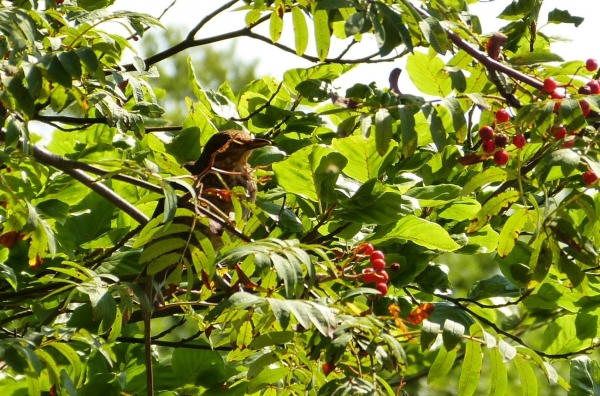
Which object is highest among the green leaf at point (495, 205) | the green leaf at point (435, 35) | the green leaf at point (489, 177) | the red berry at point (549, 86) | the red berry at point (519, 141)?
the green leaf at point (435, 35)

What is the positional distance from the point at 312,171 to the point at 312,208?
A: 0.81ft

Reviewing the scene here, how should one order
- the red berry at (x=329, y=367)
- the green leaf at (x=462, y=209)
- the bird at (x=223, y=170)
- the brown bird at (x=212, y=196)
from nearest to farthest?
1. the red berry at (x=329, y=367)
2. the brown bird at (x=212, y=196)
3. the green leaf at (x=462, y=209)
4. the bird at (x=223, y=170)

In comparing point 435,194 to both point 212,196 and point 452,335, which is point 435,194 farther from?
point 212,196

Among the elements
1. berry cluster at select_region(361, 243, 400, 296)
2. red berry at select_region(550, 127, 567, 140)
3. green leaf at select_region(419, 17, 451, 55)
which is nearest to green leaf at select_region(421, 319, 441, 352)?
berry cluster at select_region(361, 243, 400, 296)

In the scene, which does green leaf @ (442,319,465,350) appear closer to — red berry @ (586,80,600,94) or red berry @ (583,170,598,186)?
red berry @ (583,170,598,186)

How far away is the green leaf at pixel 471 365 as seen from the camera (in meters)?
2.14

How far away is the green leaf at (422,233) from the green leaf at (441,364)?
1.14ft

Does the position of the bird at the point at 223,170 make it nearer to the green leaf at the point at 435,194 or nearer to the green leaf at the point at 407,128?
the green leaf at the point at 435,194

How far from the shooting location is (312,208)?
8.68 ft

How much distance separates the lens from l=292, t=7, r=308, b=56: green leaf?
2.37 m

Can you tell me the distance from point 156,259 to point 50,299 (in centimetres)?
79

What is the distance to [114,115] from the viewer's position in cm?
254

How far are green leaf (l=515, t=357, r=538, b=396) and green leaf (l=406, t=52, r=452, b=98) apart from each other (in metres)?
0.88

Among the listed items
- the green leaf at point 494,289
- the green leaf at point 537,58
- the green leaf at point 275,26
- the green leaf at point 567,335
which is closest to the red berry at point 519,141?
the green leaf at point 537,58
